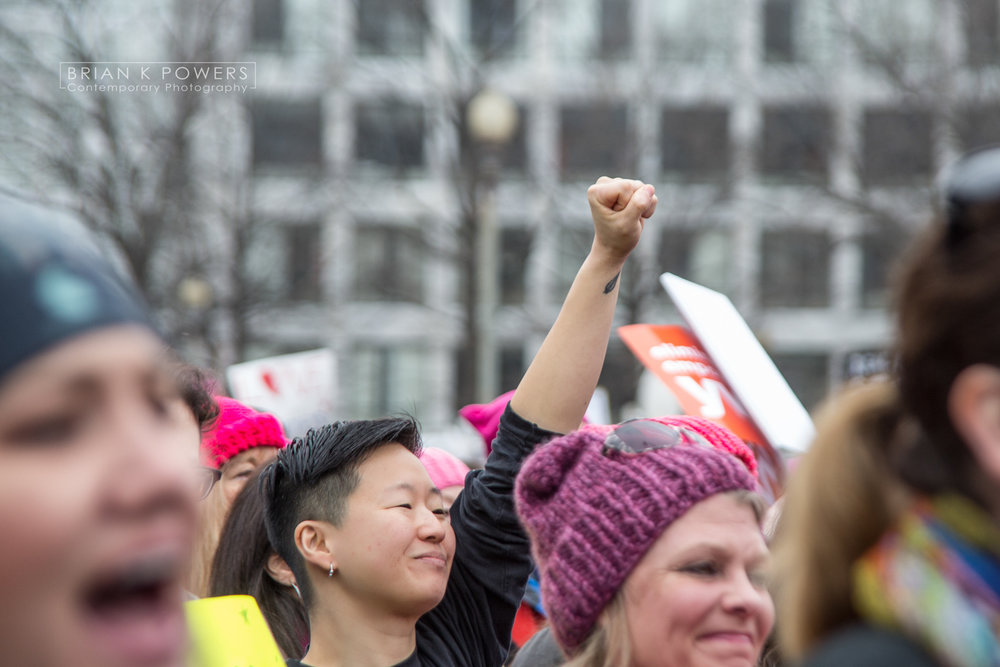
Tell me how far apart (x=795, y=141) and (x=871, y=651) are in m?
21.2

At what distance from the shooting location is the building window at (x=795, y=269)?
23094mm

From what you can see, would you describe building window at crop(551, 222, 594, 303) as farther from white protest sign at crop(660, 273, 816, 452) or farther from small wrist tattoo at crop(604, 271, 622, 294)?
small wrist tattoo at crop(604, 271, 622, 294)

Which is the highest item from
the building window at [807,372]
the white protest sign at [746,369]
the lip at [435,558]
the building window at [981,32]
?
the building window at [981,32]

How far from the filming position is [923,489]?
122cm

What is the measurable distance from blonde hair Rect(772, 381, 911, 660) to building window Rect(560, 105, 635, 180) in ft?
53.6

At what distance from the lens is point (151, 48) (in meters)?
17.8

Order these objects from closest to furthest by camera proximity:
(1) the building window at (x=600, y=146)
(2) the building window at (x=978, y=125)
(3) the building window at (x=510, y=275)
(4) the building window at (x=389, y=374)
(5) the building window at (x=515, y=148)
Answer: (2) the building window at (x=978, y=125) < (5) the building window at (x=515, y=148) < (1) the building window at (x=600, y=146) < (3) the building window at (x=510, y=275) < (4) the building window at (x=389, y=374)

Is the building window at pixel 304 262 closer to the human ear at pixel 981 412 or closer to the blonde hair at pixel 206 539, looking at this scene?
the blonde hair at pixel 206 539

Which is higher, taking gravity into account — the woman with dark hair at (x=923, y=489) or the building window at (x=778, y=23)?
the building window at (x=778, y=23)

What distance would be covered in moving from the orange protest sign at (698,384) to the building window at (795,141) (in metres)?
14.8

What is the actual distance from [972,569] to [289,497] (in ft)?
6.92

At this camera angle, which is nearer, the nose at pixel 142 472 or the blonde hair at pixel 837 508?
the nose at pixel 142 472

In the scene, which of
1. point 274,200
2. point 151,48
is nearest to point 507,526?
point 151,48

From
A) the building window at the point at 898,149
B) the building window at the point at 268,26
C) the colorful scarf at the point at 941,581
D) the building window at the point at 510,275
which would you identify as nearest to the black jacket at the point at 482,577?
the colorful scarf at the point at 941,581
